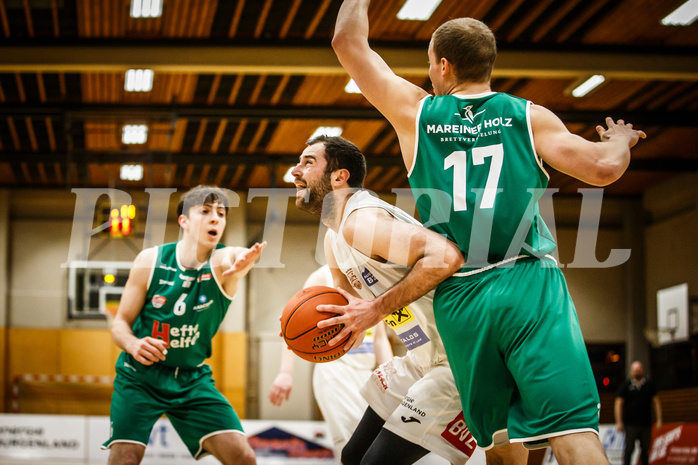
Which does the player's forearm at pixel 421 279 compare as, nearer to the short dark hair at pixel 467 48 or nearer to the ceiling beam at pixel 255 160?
the short dark hair at pixel 467 48

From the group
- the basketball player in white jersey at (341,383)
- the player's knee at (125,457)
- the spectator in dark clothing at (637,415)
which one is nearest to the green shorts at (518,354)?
the basketball player in white jersey at (341,383)

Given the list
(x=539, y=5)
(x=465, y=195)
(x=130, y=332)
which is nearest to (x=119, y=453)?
(x=130, y=332)

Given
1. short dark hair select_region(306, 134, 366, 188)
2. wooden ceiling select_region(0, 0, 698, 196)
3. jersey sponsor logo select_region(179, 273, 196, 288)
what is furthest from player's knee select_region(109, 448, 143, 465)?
wooden ceiling select_region(0, 0, 698, 196)

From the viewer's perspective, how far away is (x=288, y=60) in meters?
10.4

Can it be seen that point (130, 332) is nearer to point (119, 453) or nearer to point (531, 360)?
point (119, 453)

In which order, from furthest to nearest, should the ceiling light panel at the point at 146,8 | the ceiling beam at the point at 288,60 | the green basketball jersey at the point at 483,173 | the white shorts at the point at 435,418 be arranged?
1. the ceiling beam at the point at 288,60
2. the ceiling light panel at the point at 146,8
3. the white shorts at the point at 435,418
4. the green basketball jersey at the point at 483,173

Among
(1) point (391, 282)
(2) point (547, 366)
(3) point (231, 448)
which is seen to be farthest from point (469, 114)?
(3) point (231, 448)

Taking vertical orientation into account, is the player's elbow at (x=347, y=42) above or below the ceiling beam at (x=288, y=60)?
below

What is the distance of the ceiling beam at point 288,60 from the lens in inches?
405

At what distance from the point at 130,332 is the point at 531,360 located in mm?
2824

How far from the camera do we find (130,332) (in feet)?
14.9

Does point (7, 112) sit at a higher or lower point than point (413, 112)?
higher

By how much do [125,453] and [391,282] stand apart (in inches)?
82.9

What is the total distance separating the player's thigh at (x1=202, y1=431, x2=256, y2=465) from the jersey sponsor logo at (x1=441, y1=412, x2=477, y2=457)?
5.10 ft
